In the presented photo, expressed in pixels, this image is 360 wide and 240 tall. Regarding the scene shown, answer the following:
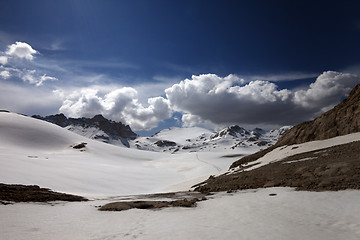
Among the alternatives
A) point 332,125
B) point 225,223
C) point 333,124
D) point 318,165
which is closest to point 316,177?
point 318,165

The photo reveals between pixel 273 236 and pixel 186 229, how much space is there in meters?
3.64

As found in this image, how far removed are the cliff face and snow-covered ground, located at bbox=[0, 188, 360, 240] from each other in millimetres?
25307

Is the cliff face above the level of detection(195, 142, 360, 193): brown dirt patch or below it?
above

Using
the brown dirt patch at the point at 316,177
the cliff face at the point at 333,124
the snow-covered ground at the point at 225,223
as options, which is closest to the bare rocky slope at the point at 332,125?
the cliff face at the point at 333,124

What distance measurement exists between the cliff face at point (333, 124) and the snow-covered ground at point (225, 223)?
996 inches

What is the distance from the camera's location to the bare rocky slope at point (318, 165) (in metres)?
15.5

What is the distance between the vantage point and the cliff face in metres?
32.2

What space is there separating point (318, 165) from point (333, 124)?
21132 mm

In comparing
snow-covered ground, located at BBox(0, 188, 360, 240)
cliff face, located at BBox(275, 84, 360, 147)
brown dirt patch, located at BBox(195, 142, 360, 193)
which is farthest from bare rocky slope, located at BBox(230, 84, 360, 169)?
snow-covered ground, located at BBox(0, 188, 360, 240)

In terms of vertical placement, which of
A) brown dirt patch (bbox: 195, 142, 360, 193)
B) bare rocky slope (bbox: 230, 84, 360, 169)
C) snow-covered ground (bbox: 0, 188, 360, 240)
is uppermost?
bare rocky slope (bbox: 230, 84, 360, 169)

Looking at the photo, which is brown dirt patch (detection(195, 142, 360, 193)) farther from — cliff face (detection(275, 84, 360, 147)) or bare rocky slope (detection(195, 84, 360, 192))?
cliff face (detection(275, 84, 360, 147))

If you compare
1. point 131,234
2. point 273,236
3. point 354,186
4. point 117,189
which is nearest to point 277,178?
point 354,186

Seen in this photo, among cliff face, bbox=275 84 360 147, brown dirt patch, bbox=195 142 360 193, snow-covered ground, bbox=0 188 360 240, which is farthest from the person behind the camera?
cliff face, bbox=275 84 360 147

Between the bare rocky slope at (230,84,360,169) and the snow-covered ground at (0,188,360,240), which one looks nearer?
the snow-covered ground at (0,188,360,240)
